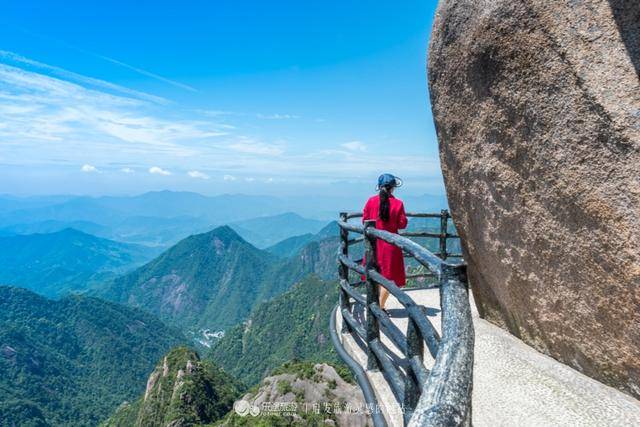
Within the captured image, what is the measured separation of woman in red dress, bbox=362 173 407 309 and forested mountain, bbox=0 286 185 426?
11853cm

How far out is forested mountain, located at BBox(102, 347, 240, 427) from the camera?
60.6m

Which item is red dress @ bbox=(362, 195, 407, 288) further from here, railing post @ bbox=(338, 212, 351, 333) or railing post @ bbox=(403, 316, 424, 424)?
railing post @ bbox=(403, 316, 424, 424)

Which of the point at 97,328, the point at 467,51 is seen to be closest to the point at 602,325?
the point at 467,51

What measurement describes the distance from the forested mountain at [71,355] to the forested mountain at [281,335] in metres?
32.6

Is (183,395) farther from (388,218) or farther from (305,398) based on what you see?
(388,218)

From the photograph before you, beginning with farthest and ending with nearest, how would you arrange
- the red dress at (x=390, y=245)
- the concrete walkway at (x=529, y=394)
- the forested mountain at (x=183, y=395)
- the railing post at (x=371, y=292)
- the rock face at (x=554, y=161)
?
the forested mountain at (x=183, y=395) < the red dress at (x=390, y=245) < the railing post at (x=371, y=292) < the concrete walkway at (x=529, y=394) < the rock face at (x=554, y=161)

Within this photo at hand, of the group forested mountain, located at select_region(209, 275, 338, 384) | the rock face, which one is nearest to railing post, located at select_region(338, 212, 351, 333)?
the rock face

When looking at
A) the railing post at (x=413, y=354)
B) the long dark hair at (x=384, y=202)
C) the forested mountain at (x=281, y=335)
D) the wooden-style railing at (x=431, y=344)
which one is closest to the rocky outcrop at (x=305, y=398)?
the long dark hair at (x=384, y=202)

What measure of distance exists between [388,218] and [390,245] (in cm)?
38

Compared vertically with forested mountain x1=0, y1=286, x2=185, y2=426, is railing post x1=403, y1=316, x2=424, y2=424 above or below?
above

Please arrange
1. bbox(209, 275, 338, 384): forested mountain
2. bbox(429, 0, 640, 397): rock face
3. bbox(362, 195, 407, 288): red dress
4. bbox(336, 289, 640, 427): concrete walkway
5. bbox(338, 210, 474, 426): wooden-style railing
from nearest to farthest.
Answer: bbox(338, 210, 474, 426): wooden-style railing < bbox(429, 0, 640, 397): rock face < bbox(336, 289, 640, 427): concrete walkway < bbox(362, 195, 407, 288): red dress < bbox(209, 275, 338, 384): forested mountain

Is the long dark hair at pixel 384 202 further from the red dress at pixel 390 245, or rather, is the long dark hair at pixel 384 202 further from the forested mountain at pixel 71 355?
the forested mountain at pixel 71 355

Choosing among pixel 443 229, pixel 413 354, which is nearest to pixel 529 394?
pixel 413 354

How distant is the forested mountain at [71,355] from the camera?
108 meters
